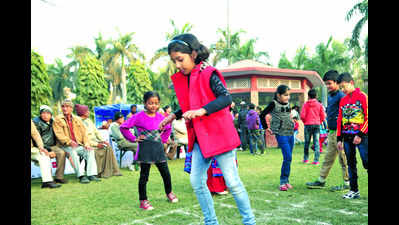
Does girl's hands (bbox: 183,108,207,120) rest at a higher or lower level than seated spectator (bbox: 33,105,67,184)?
higher

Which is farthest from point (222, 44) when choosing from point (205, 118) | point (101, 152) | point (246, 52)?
point (205, 118)

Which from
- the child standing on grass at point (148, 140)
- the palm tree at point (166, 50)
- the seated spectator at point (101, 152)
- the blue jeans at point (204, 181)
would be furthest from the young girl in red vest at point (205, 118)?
the palm tree at point (166, 50)

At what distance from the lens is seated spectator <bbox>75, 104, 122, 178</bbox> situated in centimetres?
746

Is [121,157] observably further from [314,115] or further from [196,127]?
[196,127]

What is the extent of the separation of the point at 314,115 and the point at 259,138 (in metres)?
3.04

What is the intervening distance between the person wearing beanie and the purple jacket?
21.4ft

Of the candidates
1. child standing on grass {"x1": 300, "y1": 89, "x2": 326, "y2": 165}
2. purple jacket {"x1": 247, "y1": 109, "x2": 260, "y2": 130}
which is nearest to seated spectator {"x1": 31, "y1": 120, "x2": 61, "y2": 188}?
child standing on grass {"x1": 300, "y1": 89, "x2": 326, "y2": 165}

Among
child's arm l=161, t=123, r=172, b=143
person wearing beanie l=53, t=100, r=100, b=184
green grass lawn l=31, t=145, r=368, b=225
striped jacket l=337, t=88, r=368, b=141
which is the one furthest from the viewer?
person wearing beanie l=53, t=100, r=100, b=184

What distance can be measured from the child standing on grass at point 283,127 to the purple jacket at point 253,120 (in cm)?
633

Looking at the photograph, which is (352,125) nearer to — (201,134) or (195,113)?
(201,134)

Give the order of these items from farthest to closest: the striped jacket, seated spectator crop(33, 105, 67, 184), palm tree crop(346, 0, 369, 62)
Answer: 1. palm tree crop(346, 0, 369, 62)
2. seated spectator crop(33, 105, 67, 184)
3. the striped jacket

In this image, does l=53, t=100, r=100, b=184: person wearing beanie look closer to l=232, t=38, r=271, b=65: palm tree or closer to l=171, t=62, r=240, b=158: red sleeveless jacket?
l=171, t=62, r=240, b=158: red sleeveless jacket

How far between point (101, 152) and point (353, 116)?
220 inches
